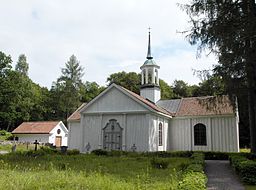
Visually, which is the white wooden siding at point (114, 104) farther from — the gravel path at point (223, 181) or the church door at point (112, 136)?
the gravel path at point (223, 181)

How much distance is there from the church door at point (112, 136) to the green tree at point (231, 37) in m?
9.90

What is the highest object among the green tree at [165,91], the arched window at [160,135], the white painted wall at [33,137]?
the green tree at [165,91]

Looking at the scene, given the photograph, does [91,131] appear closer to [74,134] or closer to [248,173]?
[74,134]

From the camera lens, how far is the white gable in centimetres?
2237

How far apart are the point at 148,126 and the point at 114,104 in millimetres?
3626

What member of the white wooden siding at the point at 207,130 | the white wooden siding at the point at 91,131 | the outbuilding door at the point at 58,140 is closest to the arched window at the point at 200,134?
the white wooden siding at the point at 207,130

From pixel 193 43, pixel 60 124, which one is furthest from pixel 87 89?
pixel 193 43

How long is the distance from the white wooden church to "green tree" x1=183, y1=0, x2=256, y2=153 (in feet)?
18.8

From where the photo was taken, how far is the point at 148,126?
21.5m

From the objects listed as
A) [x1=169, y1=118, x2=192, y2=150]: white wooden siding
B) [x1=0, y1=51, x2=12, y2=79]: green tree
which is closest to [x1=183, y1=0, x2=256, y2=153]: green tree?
[x1=169, y1=118, x2=192, y2=150]: white wooden siding

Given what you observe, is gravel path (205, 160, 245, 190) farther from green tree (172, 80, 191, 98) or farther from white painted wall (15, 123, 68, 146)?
green tree (172, 80, 191, 98)

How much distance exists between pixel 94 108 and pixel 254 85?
43.4 feet

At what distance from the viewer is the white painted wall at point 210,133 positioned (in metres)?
23.1

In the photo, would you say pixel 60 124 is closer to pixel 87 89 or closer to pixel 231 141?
pixel 87 89
